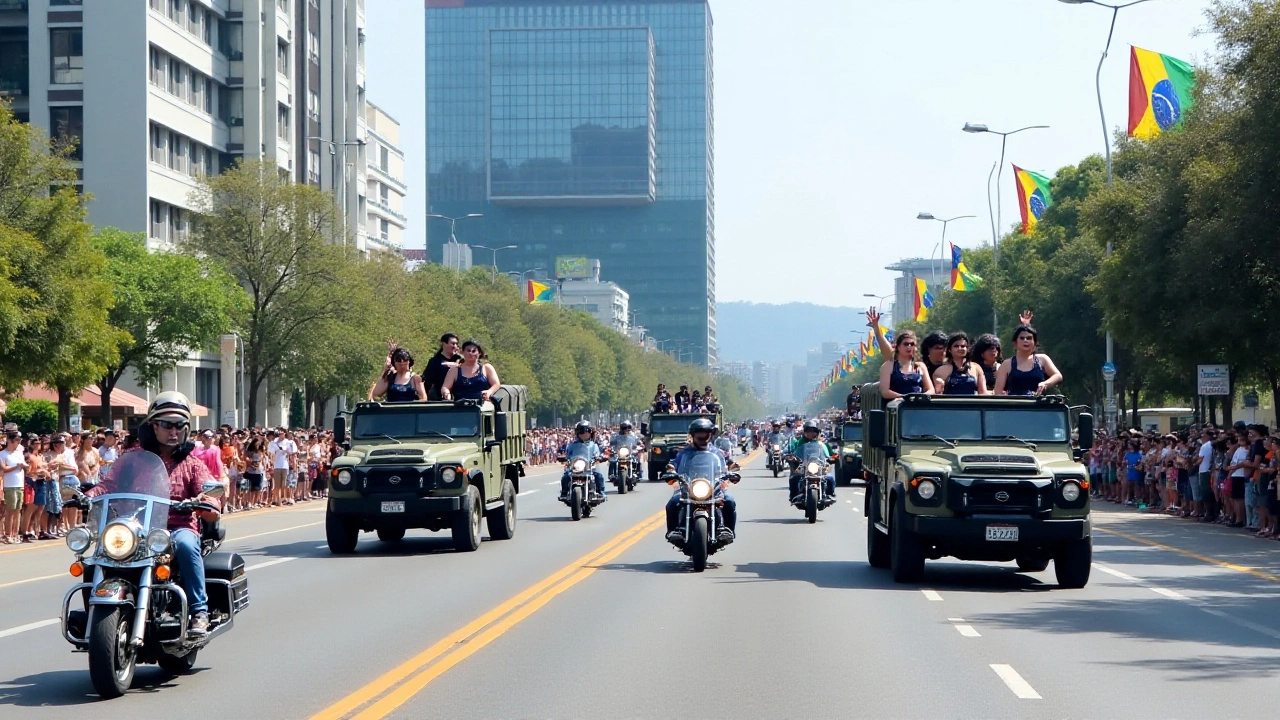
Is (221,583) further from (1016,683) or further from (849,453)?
(849,453)

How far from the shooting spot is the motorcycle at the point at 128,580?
9.86 metres

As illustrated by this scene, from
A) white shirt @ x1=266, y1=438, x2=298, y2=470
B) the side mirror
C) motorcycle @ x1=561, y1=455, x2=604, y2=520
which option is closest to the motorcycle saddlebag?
the side mirror

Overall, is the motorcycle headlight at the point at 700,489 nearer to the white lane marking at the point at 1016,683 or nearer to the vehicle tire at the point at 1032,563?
the vehicle tire at the point at 1032,563

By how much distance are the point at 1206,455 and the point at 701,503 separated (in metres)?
15.7

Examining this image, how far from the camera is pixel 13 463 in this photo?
25266 mm

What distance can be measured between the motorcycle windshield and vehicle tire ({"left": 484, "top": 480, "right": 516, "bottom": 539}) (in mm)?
14133

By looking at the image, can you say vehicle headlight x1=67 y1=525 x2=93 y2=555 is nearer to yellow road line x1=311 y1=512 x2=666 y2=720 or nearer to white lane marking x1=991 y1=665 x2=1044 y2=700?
yellow road line x1=311 y1=512 x2=666 y2=720

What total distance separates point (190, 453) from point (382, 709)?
7.29 feet

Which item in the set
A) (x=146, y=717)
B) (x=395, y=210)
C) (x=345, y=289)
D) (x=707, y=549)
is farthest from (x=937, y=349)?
Answer: (x=395, y=210)

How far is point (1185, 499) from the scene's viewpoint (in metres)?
34.2

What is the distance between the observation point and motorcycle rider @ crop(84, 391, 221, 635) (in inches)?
409

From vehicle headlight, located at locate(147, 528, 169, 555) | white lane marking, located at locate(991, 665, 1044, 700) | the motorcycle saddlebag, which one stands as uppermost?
vehicle headlight, located at locate(147, 528, 169, 555)

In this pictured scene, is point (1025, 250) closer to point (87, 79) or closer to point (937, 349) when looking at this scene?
point (87, 79)

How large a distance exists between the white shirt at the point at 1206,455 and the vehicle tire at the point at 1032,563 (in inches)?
491
